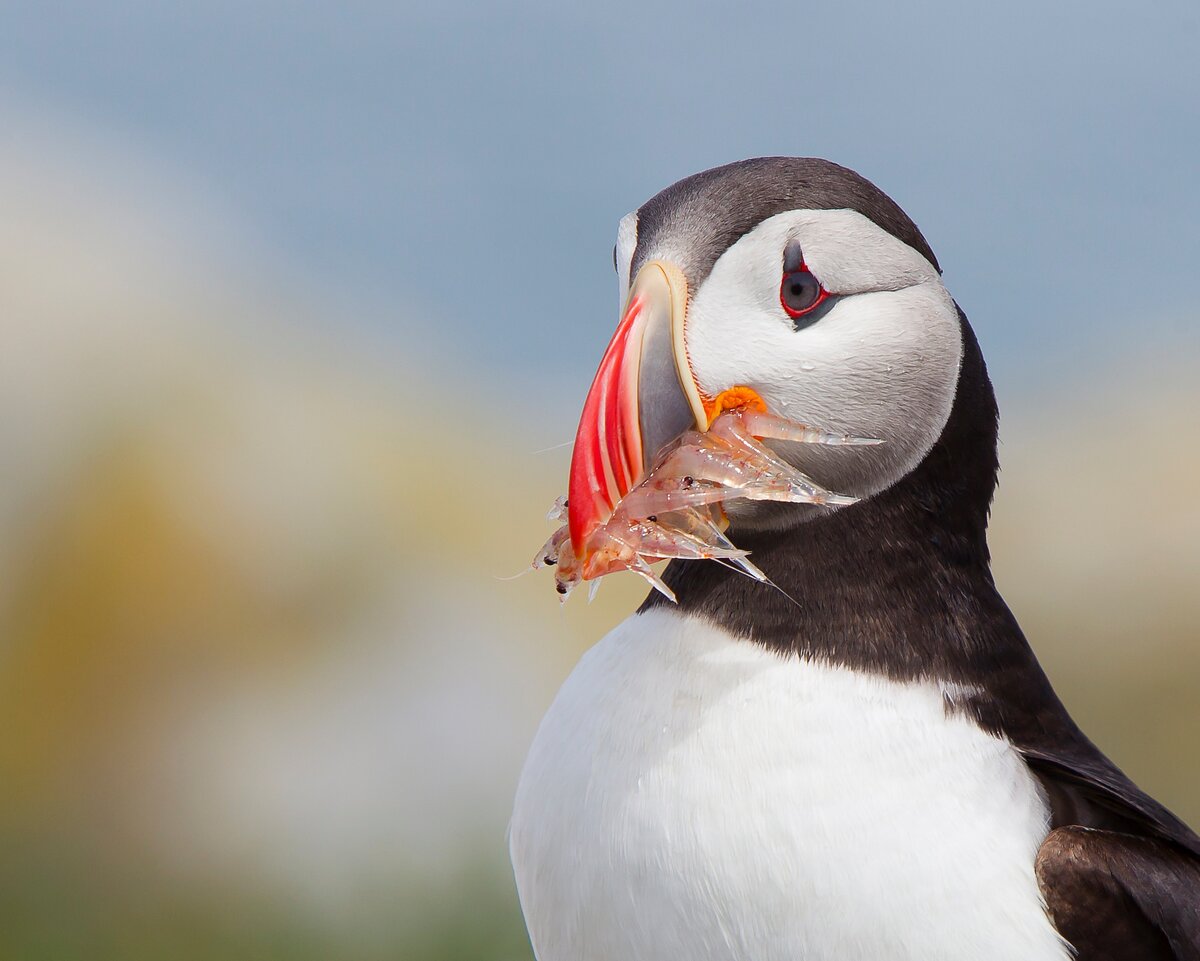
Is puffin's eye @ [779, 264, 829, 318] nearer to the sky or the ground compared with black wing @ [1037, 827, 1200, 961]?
nearer to the sky

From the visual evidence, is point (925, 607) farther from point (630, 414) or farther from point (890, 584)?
point (630, 414)

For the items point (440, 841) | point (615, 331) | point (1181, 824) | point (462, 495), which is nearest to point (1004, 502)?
point (462, 495)

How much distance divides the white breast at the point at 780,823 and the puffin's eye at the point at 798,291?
0.31 m

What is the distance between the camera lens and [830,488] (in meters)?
1.27

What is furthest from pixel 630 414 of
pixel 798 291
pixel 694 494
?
pixel 798 291

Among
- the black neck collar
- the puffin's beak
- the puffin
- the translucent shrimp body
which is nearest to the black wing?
the puffin

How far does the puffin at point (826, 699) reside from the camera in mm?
Answer: 1142

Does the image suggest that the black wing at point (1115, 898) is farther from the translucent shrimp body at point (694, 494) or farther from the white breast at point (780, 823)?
the translucent shrimp body at point (694, 494)

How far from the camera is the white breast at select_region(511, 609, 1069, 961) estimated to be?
112cm

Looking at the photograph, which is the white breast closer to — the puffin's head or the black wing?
the black wing

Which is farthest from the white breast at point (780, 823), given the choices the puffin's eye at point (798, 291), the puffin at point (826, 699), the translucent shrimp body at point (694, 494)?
the puffin's eye at point (798, 291)

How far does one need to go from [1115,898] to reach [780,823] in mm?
300

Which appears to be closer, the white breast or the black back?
the white breast

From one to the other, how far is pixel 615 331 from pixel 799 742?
391mm
